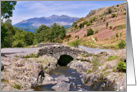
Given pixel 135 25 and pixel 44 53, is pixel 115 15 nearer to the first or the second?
pixel 135 25

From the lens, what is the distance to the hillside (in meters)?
9.13

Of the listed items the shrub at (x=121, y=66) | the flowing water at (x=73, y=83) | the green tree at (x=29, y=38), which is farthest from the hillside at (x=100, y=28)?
the flowing water at (x=73, y=83)

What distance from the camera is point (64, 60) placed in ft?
52.6

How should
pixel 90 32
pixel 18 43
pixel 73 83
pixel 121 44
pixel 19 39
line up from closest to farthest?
pixel 121 44, pixel 90 32, pixel 18 43, pixel 19 39, pixel 73 83

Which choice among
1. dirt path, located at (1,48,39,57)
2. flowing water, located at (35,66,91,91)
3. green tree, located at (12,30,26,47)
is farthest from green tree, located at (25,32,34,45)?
flowing water, located at (35,66,91,91)

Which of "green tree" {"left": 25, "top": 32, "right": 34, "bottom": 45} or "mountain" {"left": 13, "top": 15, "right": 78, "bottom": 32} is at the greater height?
"mountain" {"left": 13, "top": 15, "right": 78, "bottom": 32}

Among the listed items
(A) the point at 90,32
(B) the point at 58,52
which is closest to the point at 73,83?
(A) the point at 90,32

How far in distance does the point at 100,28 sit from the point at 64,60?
711cm

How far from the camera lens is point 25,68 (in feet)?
33.2

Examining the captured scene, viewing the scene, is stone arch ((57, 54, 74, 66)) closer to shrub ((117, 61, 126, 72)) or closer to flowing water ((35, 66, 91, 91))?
flowing water ((35, 66, 91, 91))

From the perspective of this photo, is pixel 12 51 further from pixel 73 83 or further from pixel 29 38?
pixel 73 83

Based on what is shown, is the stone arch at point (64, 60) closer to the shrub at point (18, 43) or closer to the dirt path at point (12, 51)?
the dirt path at point (12, 51)

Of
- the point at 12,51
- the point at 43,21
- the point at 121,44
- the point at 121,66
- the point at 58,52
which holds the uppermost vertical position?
the point at 43,21

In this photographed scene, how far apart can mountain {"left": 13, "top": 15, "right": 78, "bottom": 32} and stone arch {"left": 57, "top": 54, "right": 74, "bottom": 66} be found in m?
6.77
